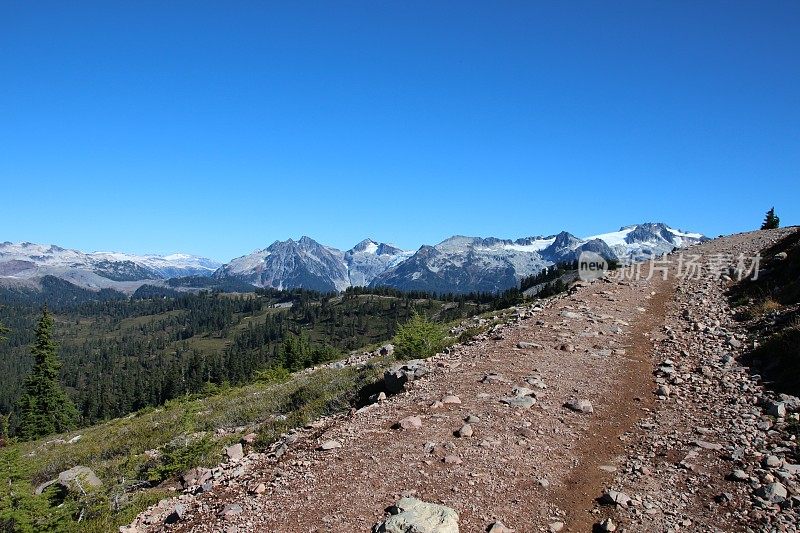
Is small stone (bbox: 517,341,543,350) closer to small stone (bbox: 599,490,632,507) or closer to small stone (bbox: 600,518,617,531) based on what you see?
small stone (bbox: 599,490,632,507)

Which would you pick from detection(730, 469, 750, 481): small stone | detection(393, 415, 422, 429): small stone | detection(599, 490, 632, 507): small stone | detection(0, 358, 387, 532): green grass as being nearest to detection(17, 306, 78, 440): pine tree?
detection(0, 358, 387, 532): green grass

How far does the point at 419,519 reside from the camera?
7.92 m

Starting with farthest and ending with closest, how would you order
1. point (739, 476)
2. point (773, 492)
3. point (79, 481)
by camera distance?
point (79, 481)
point (739, 476)
point (773, 492)

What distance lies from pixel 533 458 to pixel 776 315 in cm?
1596

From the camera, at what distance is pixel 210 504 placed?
9453 millimetres

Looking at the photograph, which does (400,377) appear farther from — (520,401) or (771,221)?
(771,221)

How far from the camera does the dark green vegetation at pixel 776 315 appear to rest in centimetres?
1416

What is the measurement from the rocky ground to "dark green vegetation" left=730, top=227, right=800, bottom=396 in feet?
2.46

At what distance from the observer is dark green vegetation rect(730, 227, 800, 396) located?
1416 centimetres

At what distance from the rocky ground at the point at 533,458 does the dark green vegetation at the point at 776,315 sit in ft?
2.46

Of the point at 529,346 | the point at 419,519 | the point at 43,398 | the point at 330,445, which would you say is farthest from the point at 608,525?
the point at 43,398

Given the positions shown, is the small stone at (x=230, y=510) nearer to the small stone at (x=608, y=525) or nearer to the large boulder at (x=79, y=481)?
the small stone at (x=608, y=525)

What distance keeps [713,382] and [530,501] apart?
9.06 meters

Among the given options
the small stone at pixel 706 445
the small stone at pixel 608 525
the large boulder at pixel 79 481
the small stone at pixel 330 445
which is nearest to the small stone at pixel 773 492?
the small stone at pixel 706 445
